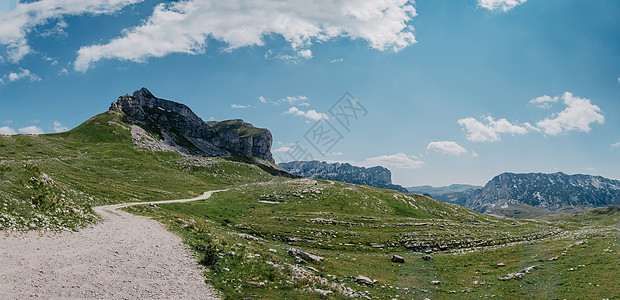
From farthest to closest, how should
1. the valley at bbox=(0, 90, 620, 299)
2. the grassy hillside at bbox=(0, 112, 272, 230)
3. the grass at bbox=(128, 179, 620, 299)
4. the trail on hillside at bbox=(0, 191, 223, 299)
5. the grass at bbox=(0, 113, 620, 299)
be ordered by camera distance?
the grassy hillside at bbox=(0, 112, 272, 230) → the grass at bbox=(0, 113, 620, 299) → the valley at bbox=(0, 90, 620, 299) → the grass at bbox=(128, 179, 620, 299) → the trail on hillside at bbox=(0, 191, 223, 299)

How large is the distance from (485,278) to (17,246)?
41.1 meters

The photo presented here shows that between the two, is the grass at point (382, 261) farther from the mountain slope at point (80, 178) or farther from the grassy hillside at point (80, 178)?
the grassy hillside at point (80, 178)

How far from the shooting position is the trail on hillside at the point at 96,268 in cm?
1595

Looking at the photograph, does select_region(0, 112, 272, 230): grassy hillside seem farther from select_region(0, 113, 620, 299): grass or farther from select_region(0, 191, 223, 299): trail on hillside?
select_region(0, 191, 223, 299): trail on hillside

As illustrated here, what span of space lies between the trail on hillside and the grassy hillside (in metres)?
4.63

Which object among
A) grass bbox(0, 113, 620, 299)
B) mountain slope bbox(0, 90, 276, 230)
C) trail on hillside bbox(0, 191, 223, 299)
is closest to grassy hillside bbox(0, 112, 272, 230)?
mountain slope bbox(0, 90, 276, 230)

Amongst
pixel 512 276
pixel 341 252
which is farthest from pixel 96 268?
pixel 512 276

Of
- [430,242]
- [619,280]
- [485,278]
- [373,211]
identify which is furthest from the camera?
[373,211]

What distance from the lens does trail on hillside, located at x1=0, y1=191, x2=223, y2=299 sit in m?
15.9

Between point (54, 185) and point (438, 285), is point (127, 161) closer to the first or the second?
point (54, 185)

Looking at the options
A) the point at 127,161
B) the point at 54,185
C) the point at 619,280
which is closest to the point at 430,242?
the point at 619,280

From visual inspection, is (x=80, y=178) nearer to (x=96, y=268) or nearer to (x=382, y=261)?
(x=96, y=268)

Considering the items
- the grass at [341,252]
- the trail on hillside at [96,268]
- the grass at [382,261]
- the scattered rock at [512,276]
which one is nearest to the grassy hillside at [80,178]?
the grass at [341,252]

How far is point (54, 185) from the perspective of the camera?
118 feet
